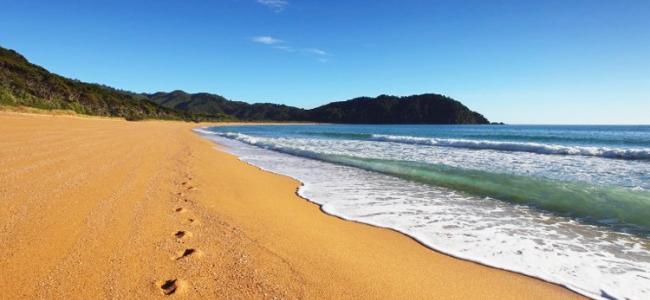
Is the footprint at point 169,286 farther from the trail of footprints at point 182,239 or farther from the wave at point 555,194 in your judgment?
the wave at point 555,194

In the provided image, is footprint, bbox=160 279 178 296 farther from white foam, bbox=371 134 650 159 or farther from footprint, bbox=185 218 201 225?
white foam, bbox=371 134 650 159

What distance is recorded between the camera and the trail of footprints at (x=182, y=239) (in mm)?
2691

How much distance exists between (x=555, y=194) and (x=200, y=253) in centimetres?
745

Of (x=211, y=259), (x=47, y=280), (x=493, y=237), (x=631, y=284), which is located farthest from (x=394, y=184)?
(x=47, y=280)

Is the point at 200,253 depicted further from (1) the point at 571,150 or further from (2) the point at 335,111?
(2) the point at 335,111

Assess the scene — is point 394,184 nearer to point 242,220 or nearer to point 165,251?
point 242,220

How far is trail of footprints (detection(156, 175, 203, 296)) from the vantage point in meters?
2.69

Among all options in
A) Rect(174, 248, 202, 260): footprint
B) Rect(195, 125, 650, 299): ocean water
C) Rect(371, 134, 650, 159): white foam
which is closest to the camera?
Rect(174, 248, 202, 260): footprint

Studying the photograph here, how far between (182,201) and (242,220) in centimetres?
132

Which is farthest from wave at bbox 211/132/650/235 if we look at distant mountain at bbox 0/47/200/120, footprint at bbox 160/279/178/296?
distant mountain at bbox 0/47/200/120

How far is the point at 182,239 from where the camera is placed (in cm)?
375

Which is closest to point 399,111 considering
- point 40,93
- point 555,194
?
point 40,93

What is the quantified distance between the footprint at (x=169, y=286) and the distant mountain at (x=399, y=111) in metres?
162

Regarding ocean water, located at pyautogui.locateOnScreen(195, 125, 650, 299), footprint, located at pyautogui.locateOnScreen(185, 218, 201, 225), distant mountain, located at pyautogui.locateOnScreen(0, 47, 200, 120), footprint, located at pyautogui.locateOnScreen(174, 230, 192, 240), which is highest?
distant mountain, located at pyautogui.locateOnScreen(0, 47, 200, 120)
